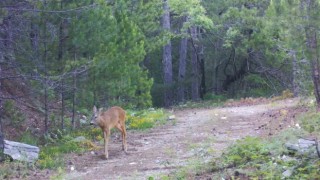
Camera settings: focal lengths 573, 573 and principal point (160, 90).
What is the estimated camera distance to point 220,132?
52.5 feet

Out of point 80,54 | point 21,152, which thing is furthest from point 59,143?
point 80,54

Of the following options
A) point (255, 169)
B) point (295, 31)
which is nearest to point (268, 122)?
point (295, 31)

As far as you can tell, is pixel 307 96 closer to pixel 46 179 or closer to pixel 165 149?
pixel 165 149

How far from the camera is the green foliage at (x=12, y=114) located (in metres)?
15.1

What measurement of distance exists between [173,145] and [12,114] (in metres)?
4.68

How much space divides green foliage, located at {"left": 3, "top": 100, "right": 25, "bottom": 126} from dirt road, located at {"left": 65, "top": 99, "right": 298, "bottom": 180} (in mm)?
2687

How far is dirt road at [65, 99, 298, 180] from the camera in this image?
11.6 metres

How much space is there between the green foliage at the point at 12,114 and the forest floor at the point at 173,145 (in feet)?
8.01

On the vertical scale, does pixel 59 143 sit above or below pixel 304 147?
below

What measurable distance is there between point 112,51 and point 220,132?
4.41 metres

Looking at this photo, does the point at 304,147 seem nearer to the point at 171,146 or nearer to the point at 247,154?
the point at 247,154

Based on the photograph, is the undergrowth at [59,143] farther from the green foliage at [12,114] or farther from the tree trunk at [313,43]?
the tree trunk at [313,43]

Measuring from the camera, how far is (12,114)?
15.8m

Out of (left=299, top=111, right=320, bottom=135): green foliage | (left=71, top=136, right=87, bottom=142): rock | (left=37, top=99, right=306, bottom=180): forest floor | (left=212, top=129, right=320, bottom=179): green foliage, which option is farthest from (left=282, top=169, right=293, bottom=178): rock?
(left=71, top=136, right=87, bottom=142): rock
